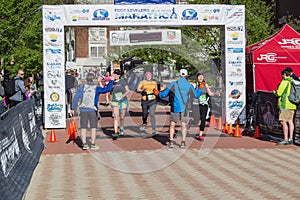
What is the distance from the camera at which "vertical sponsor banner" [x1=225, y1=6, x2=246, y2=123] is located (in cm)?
1811

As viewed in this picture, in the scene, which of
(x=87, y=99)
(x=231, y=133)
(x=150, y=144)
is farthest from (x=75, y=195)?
(x=231, y=133)

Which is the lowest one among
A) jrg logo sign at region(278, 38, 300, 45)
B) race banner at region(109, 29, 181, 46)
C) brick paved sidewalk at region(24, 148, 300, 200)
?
brick paved sidewalk at region(24, 148, 300, 200)

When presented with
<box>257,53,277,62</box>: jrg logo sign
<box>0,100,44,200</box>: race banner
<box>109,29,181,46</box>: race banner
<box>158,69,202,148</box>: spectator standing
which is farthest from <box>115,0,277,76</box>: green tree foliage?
<box>0,100,44,200</box>: race banner

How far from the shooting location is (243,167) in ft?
35.4

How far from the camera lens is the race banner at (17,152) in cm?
759

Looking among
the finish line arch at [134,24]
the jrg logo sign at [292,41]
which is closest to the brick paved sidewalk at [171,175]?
the finish line arch at [134,24]

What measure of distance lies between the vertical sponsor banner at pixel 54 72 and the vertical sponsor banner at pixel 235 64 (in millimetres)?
5245

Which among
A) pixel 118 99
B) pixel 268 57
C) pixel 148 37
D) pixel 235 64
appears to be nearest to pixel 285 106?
pixel 118 99

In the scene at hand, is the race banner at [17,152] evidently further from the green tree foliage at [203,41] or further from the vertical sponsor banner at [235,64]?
the green tree foliage at [203,41]

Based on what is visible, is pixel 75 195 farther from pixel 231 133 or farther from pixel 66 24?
pixel 66 24

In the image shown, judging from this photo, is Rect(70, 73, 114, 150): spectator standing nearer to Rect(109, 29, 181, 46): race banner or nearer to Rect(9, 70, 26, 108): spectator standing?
A: Rect(9, 70, 26, 108): spectator standing

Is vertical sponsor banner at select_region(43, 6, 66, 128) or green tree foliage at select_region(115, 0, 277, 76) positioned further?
green tree foliage at select_region(115, 0, 277, 76)

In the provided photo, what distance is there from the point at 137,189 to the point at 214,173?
1.90m

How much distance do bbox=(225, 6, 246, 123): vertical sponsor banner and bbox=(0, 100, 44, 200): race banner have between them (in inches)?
299
